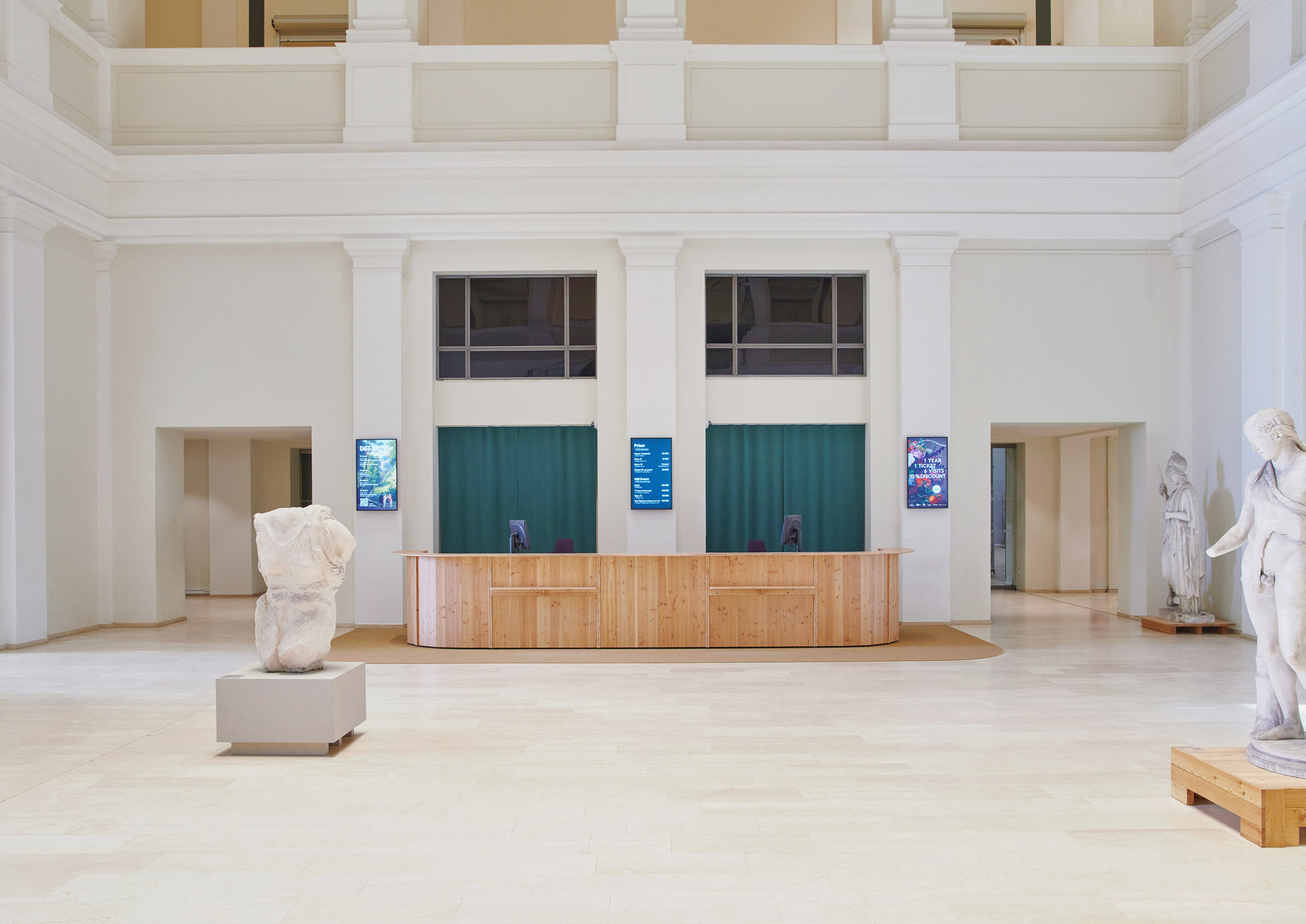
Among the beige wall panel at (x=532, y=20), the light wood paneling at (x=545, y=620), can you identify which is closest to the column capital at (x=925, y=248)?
the light wood paneling at (x=545, y=620)

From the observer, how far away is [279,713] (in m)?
5.53

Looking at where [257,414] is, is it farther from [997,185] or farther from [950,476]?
[997,185]

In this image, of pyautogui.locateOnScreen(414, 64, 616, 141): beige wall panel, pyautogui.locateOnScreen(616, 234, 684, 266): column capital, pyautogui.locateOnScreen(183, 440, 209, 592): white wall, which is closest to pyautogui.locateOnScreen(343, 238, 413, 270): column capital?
pyautogui.locateOnScreen(414, 64, 616, 141): beige wall panel

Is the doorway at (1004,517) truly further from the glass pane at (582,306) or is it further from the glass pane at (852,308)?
the glass pane at (582,306)

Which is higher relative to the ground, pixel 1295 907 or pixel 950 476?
pixel 950 476

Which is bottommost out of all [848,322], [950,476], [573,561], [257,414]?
[573,561]

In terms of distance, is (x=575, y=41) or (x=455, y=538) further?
(x=575, y=41)

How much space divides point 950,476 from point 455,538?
6.15 metres

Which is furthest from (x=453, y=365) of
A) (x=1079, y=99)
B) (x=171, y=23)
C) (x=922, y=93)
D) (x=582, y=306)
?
(x=1079, y=99)

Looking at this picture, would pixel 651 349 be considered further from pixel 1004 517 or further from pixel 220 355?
pixel 1004 517

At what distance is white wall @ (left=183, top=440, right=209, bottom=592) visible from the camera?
1470 centimetres

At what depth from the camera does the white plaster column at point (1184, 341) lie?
11.3 m

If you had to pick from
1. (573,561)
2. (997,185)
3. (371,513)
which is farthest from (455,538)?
(997,185)

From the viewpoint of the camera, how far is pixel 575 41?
1498cm
